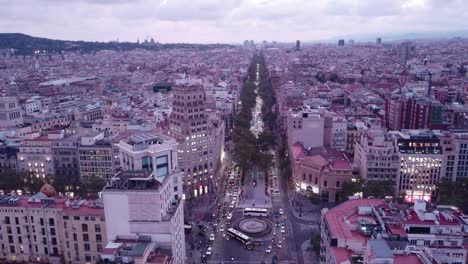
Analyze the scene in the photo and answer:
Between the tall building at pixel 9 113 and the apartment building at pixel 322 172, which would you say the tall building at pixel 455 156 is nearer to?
the apartment building at pixel 322 172

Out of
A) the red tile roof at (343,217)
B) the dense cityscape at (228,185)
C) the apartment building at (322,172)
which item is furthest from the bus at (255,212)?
the red tile roof at (343,217)

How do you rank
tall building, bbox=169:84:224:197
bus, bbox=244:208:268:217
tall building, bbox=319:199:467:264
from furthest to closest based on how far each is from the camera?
tall building, bbox=169:84:224:197 → bus, bbox=244:208:268:217 → tall building, bbox=319:199:467:264

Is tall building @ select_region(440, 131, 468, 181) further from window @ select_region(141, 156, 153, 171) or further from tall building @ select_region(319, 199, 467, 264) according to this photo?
window @ select_region(141, 156, 153, 171)

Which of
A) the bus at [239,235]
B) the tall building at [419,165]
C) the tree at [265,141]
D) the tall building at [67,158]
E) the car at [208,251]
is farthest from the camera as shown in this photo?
the tree at [265,141]

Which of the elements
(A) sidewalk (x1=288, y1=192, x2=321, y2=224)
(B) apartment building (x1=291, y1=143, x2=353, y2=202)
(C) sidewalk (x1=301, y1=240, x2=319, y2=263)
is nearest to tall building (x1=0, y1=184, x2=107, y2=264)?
(C) sidewalk (x1=301, y1=240, x2=319, y2=263)

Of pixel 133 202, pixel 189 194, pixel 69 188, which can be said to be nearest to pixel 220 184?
pixel 189 194
